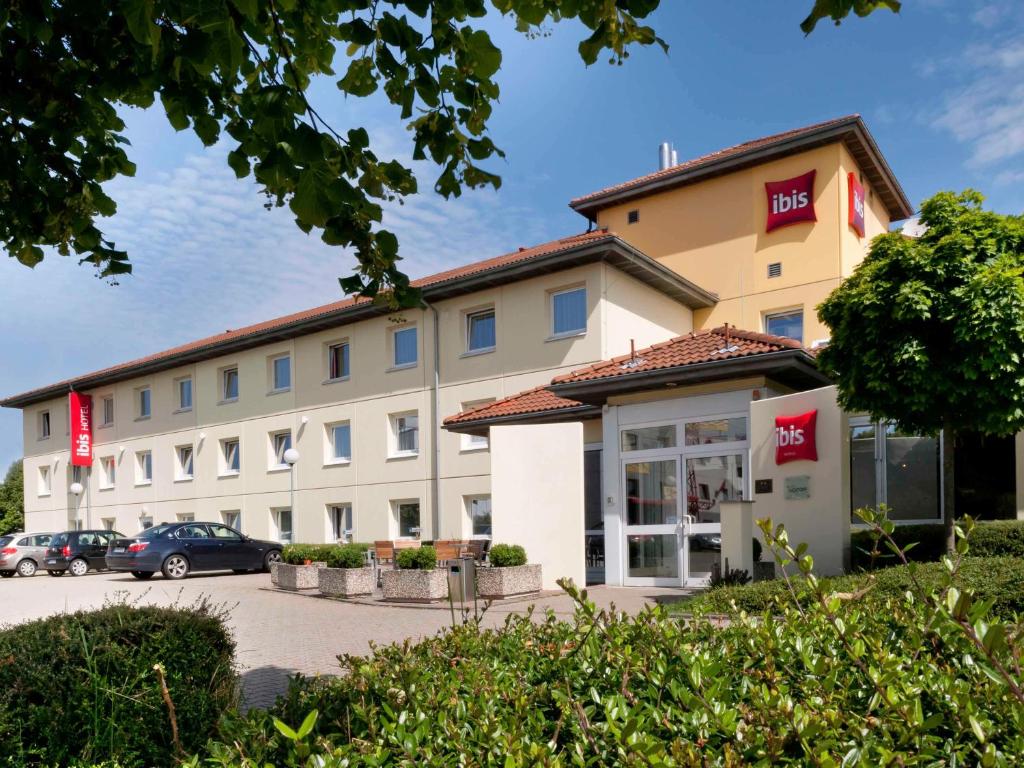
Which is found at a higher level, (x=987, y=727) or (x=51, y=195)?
(x=51, y=195)

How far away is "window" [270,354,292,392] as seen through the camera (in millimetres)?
29172

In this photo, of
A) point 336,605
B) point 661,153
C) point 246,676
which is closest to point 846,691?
point 246,676

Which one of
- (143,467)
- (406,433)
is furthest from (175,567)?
(143,467)

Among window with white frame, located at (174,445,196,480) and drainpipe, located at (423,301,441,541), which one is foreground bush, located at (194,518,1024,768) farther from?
window with white frame, located at (174,445,196,480)

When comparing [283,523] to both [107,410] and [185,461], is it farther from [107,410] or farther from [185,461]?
[107,410]

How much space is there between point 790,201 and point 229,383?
68.2ft

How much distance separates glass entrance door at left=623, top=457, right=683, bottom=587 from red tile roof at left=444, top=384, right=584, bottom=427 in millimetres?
2770

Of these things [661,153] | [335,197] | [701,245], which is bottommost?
[335,197]

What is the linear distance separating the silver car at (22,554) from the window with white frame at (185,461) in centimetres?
545

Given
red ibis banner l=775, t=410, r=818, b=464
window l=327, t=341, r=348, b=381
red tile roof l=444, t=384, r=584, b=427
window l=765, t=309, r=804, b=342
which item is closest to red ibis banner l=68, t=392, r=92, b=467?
window l=327, t=341, r=348, b=381

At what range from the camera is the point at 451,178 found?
5.64m

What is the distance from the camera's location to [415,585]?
15.0m

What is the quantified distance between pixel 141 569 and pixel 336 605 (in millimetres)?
10030

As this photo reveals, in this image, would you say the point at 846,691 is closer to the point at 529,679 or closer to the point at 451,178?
the point at 529,679
